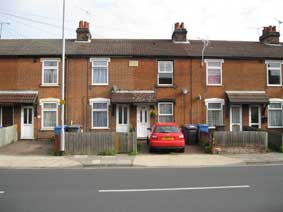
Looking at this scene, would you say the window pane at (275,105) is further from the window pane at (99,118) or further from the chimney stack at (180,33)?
the window pane at (99,118)

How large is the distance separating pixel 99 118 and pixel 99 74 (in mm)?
3108

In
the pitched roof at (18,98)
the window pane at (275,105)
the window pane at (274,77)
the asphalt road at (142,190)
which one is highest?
the window pane at (274,77)

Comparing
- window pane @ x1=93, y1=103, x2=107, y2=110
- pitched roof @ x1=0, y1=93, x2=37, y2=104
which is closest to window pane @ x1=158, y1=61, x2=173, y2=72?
window pane @ x1=93, y1=103, x2=107, y2=110

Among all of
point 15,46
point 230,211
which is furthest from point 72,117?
point 230,211

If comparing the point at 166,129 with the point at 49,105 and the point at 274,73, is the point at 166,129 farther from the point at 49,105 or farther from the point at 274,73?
the point at 274,73

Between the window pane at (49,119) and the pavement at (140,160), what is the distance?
6.40 meters

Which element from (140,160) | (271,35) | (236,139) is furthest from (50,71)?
(271,35)

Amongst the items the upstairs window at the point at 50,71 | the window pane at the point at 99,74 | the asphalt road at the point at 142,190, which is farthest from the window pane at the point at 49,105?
the asphalt road at the point at 142,190

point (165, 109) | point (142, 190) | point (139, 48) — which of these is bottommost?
point (142, 190)

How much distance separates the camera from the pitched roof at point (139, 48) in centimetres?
2117

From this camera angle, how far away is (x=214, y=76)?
21734 mm

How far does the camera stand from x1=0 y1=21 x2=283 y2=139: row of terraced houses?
2070 cm

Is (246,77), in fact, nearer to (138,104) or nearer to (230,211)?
(138,104)

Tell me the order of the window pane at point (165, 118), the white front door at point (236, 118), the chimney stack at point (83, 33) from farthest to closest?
1. the chimney stack at point (83, 33)
2. the white front door at point (236, 118)
3. the window pane at point (165, 118)
